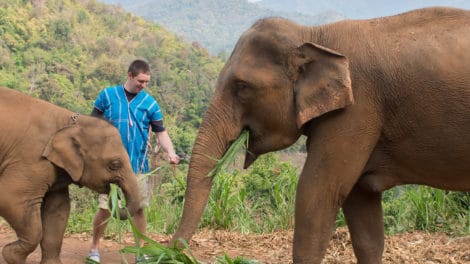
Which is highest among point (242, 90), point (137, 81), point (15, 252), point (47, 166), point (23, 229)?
point (137, 81)

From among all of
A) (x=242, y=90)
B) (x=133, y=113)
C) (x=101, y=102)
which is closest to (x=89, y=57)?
(x=101, y=102)

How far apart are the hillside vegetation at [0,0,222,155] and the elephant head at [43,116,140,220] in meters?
23.3

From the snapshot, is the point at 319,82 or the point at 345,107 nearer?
the point at 345,107

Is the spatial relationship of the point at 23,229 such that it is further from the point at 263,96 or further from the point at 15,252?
the point at 263,96

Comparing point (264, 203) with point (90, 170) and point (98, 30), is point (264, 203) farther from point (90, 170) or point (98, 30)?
point (98, 30)

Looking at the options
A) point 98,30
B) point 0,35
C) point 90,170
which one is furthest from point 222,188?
point 98,30

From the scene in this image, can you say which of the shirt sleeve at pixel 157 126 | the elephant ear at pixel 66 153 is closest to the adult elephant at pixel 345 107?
the elephant ear at pixel 66 153

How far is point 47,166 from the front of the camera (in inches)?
173

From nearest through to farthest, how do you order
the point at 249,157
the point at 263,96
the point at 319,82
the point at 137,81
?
the point at 319,82 < the point at 263,96 < the point at 249,157 < the point at 137,81

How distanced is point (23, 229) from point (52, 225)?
1.03 feet

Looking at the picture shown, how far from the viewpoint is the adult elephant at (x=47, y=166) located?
4312 millimetres

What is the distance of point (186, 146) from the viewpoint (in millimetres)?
27547

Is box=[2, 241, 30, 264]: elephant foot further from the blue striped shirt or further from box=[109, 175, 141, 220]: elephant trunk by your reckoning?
the blue striped shirt

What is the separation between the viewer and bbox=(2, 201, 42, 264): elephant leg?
4289mm
